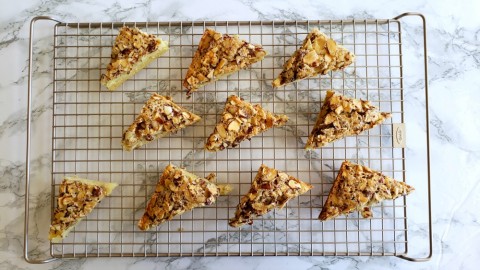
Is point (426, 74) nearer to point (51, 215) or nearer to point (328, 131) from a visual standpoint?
point (328, 131)

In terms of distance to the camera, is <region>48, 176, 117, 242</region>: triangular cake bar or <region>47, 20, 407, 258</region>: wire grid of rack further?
<region>47, 20, 407, 258</region>: wire grid of rack

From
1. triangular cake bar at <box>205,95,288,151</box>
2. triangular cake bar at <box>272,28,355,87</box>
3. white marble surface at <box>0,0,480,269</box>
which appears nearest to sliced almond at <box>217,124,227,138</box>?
triangular cake bar at <box>205,95,288,151</box>

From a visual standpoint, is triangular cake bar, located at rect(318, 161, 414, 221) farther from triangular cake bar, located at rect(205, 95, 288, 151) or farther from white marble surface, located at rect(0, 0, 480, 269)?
triangular cake bar, located at rect(205, 95, 288, 151)

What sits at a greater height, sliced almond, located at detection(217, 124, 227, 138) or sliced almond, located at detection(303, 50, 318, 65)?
sliced almond, located at detection(303, 50, 318, 65)

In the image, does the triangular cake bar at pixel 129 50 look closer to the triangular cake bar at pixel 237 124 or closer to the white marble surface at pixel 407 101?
the white marble surface at pixel 407 101

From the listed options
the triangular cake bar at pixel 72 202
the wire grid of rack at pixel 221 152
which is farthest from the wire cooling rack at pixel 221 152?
the triangular cake bar at pixel 72 202

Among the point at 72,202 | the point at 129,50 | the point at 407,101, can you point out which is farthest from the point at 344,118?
the point at 72,202

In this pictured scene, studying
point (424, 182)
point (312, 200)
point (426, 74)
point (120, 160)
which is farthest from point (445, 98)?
point (120, 160)
